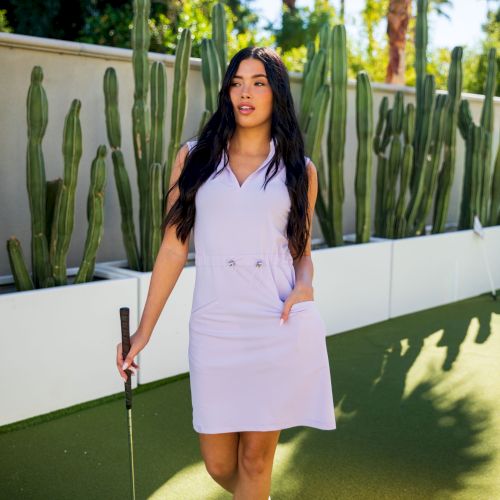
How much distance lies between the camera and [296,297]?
228cm

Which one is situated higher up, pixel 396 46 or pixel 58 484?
pixel 396 46

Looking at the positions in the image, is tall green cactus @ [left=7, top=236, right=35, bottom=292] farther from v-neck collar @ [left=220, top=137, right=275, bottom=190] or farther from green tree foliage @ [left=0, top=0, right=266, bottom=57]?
green tree foliage @ [left=0, top=0, right=266, bottom=57]

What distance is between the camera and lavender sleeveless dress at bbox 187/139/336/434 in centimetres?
224

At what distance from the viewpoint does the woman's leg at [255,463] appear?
2.28m

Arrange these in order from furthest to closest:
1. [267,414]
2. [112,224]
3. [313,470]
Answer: [112,224]
[313,470]
[267,414]

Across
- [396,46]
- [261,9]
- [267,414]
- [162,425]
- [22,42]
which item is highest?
[261,9]

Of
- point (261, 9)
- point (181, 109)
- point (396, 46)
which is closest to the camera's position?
point (181, 109)

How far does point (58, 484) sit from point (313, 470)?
111 cm

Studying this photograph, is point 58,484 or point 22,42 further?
point 22,42

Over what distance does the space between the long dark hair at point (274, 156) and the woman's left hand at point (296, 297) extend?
0.15 meters

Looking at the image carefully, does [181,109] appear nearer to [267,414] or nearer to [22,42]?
[22,42]

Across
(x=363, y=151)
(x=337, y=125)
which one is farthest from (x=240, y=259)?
(x=363, y=151)

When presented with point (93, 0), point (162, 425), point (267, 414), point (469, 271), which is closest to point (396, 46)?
point (93, 0)

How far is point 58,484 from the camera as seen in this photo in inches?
124
